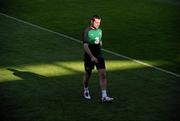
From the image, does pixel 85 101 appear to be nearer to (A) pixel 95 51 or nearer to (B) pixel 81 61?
(A) pixel 95 51

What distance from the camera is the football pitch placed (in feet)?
37.3

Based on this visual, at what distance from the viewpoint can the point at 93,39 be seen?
38.1 feet

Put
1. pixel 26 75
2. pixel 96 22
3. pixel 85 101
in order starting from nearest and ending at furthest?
pixel 96 22, pixel 85 101, pixel 26 75

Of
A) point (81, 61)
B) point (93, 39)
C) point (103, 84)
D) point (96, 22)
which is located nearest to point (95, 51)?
point (93, 39)

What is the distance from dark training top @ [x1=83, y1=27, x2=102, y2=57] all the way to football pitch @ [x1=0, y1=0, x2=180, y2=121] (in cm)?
123

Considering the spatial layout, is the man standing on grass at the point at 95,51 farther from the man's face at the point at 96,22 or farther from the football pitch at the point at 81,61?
the football pitch at the point at 81,61

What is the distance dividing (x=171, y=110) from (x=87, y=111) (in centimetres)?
189

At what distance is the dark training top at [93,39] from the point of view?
11453 millimetres

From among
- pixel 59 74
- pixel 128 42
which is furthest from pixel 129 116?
pixel 128 42

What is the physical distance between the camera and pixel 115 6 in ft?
80.1

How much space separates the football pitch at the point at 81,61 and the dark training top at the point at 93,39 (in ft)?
4.02

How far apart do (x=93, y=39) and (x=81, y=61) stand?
12.9 feet

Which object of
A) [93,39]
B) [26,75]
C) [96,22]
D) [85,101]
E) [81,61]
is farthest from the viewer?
[81,61]

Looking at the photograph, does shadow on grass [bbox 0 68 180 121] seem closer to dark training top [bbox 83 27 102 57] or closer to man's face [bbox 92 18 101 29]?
dark training top [bbox 83 27 102 57]
